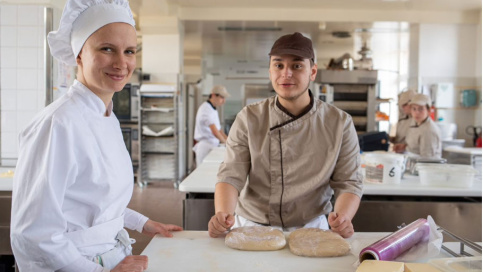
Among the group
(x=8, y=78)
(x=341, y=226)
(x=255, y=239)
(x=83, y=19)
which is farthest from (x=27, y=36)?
(x=341, y=226)

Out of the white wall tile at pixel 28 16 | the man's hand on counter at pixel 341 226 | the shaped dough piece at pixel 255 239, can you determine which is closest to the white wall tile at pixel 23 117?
the white wall tile at pixel 28 16

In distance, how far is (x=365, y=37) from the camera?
8.66m

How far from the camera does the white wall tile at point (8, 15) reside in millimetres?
3152

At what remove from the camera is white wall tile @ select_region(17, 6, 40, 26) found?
126 inches

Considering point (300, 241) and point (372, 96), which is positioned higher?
point (372, 96)

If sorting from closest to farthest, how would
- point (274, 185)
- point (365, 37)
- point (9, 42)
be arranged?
1. point (274, 185)
2. point (9, 42)
3. point (365, 37)

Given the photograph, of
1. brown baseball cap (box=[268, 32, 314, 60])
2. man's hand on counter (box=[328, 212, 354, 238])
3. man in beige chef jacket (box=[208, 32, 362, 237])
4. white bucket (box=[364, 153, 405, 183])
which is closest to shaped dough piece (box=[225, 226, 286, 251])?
man's hand on counter (box=[328, 212, 354, 238])

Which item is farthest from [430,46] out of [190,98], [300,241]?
[300,241]

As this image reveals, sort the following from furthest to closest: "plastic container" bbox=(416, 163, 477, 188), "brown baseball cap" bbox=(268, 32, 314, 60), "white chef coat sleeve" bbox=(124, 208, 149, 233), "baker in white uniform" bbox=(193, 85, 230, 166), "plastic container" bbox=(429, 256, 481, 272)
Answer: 1. "baker in white uniform" bbox=(193, 85, 230, 166)
2. "plastic container" bbox=(416, 163, 477, 188)
3. "brown baseball cap" bbox=(268, 32, 314, 60)
4. "white chef coat sleeve" bbox=(124, 208, 149, 233)
5. "plastic container" bbox=(429, 256, 481, 272)

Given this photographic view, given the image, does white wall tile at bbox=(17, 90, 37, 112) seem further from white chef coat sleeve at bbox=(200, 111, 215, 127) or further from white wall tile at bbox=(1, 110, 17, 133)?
white chef coat sleeve at bbox=(200, 111, 215, 127)

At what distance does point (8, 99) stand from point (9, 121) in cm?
17

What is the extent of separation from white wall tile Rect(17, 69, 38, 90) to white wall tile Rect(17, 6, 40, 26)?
1.20ft

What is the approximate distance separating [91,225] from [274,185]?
2.79 feet

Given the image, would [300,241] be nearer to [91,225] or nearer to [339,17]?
[91,225]
